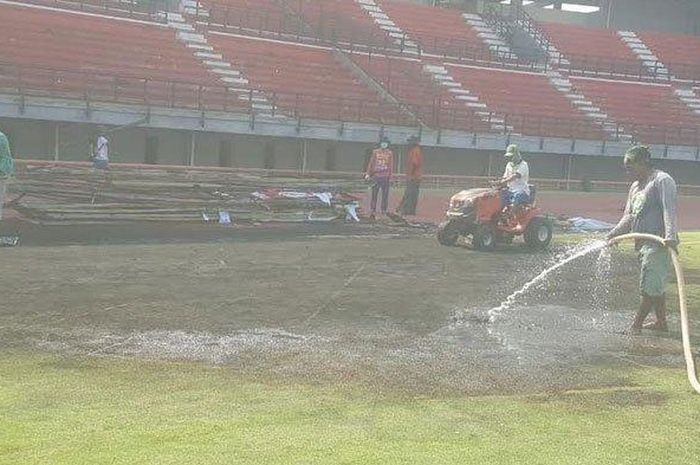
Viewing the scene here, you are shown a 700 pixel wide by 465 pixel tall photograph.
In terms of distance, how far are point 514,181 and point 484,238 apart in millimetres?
1054

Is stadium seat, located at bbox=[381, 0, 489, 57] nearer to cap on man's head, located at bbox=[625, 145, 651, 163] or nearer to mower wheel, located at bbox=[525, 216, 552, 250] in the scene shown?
mower wheel, located at bbox=[525, 216, 552, 250]

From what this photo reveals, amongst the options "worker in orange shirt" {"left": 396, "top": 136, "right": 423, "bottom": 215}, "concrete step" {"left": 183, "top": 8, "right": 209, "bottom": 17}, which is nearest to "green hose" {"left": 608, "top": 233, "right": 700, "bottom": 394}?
"worker in orange shirt" {"left": 396, "top": 136, "right": 423, "bottom": 215}

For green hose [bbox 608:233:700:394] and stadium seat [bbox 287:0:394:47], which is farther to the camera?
stadium seat [bbox 287:0:394:47]

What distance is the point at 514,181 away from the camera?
1217cm

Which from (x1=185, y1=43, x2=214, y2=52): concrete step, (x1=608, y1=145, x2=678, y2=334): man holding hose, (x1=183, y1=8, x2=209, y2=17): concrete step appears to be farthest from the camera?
(x1=183, y1=8, x2=209, y2=17): concrete step

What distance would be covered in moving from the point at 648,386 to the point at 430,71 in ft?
89.9

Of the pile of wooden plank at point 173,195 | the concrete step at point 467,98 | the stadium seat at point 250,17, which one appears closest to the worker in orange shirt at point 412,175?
the pile of wooden plank at point 173,195

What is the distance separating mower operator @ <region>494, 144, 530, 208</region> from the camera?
12.0 meters

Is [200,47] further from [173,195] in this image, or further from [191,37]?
[173,195]

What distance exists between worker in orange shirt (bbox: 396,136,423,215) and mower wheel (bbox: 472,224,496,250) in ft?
15.4

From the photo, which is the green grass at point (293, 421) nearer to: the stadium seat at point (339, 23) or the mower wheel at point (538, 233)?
the mower wheel at point (538, 233)

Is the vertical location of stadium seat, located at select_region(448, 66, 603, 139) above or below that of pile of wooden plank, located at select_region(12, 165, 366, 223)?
above

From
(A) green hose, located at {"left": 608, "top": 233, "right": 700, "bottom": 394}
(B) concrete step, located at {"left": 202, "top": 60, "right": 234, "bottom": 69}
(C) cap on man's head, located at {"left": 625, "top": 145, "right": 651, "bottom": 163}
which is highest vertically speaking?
(B) concrete step, located at {"left": 202, "top": 60, "right": 234, "bottom": 69}

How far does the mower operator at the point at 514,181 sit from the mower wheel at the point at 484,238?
0.47 metres
